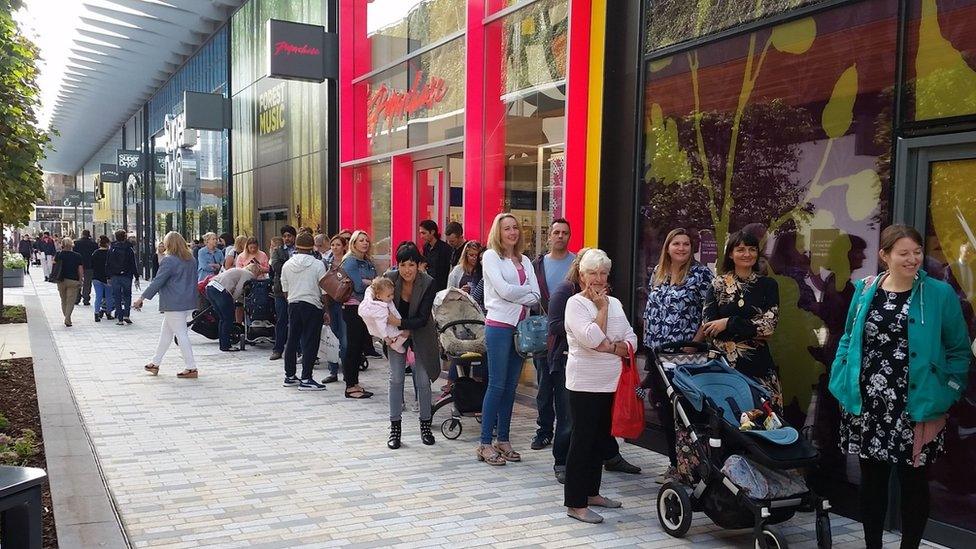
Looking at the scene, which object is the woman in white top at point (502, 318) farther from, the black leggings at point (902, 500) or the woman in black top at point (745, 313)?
the black leggings at point (902, 500)

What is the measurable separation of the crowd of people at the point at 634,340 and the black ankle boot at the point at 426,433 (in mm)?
35

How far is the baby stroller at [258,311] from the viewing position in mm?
12141

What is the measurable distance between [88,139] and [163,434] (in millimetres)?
53606

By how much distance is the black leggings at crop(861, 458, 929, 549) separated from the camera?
162 inches

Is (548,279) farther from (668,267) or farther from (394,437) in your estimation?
(394,437)

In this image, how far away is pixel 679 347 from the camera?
5.06 metres

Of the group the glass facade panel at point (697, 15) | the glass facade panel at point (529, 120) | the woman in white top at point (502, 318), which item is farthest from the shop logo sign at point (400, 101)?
the woman in white top at point (502, 318)

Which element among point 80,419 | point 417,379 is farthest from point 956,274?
point 80,419

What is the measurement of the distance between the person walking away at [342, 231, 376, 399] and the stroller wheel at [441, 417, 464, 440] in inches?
62.6

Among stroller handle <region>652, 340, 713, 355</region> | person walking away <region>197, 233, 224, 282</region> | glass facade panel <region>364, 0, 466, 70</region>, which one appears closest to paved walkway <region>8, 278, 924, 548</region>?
stroller handle <region>652, 340, 713, 355</region>

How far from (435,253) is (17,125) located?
176 inches

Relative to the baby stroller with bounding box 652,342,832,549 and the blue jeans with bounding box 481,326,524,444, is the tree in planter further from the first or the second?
the baby stroller with bounding box 652,342,832,549

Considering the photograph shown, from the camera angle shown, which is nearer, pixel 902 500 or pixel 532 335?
pixel 902 500

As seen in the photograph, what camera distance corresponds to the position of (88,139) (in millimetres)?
53500
